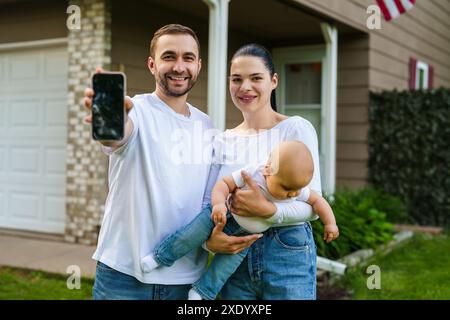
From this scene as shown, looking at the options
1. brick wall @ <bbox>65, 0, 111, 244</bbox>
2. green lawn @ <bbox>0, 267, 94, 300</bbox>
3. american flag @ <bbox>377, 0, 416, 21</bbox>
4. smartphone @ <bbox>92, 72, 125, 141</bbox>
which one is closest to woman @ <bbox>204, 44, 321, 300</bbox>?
smartphone @ <bbox>92, 72, 125, 141</bbox>

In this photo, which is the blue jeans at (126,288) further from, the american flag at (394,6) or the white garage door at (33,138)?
the american flag at (394,6)

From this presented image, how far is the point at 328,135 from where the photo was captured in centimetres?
726

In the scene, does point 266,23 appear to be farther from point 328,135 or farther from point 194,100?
point 194,100

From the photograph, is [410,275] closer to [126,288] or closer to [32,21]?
[126,288]

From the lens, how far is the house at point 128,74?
5.44 metres

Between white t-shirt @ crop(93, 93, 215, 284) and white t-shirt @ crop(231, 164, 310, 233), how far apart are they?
0.46ft

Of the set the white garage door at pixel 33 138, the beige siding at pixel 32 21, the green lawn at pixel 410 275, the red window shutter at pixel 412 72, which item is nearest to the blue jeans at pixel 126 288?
the green lawn at pixel 410 275

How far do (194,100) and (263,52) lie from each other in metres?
3.72

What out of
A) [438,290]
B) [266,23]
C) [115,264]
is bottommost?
[438,290]

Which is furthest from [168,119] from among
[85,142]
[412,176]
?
[412,176]

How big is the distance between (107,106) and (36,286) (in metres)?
3.32

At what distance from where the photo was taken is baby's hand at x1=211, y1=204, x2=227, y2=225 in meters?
1.59

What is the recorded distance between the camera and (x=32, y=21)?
20.2ft

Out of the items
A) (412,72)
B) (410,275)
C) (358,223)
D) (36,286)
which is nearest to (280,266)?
(36,286)
